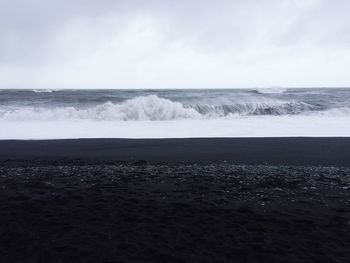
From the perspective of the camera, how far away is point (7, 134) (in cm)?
1415

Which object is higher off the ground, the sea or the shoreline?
the sea

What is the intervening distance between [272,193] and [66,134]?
9.58 m

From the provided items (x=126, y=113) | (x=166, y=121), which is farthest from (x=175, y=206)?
(x=126, y=113)

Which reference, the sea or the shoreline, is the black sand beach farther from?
the sea

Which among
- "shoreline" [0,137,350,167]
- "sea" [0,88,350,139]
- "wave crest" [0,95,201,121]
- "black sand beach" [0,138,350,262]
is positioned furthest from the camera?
"wave crest" [0,95,201,121]

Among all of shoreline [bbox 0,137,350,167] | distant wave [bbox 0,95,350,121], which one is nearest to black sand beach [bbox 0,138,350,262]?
shoreline [bbox 0,137,350,167]

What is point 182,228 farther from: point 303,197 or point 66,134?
point 66,134

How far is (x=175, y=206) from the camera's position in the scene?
5730mm

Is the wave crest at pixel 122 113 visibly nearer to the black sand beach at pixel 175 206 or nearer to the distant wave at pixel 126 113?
the distant wave at pixel 126 113

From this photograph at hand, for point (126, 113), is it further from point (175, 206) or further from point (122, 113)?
point (175, 206)

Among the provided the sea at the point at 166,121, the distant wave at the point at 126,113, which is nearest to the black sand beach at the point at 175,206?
the sea at the point at 166,121

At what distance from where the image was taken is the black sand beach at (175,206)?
4.20 meters

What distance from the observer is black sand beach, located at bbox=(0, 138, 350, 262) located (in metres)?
4.20

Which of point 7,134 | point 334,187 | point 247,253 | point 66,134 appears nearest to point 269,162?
point 334,187
